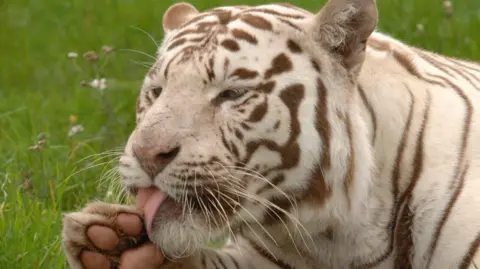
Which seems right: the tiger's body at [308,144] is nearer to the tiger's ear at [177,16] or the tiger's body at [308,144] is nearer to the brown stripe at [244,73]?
the brown stripe at [244,73]

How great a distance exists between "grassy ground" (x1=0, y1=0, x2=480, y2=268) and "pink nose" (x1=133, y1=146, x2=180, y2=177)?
509 mm

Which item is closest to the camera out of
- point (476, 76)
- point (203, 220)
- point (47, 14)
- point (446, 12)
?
point (203, 220)

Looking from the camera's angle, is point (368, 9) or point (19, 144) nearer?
point (368, 9)

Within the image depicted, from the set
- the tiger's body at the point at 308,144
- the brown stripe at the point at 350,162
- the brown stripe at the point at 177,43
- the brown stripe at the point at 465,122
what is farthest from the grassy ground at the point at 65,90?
the brown stripe at the point at 465,122

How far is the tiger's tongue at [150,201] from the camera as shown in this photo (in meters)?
2.78

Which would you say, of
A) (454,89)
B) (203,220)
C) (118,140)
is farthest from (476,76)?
(118,140)

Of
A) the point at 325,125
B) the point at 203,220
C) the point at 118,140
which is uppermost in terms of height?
the point at 325,125

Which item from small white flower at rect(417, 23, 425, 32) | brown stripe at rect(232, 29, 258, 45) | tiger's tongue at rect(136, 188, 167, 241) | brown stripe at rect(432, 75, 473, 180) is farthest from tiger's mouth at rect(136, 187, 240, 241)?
small white flower at rect(417, 23, 425, 32)

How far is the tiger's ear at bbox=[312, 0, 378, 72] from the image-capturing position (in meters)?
2.88

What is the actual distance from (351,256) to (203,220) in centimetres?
47

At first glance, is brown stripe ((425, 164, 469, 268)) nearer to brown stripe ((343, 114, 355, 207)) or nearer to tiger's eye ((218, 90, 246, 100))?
brown stripe ((343, 114, 355, 207))

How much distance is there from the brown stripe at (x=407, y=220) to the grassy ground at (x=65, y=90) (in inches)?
34.9

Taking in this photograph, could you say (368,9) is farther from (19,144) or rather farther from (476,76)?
(19,144)

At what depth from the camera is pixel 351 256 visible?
3.00 meters
